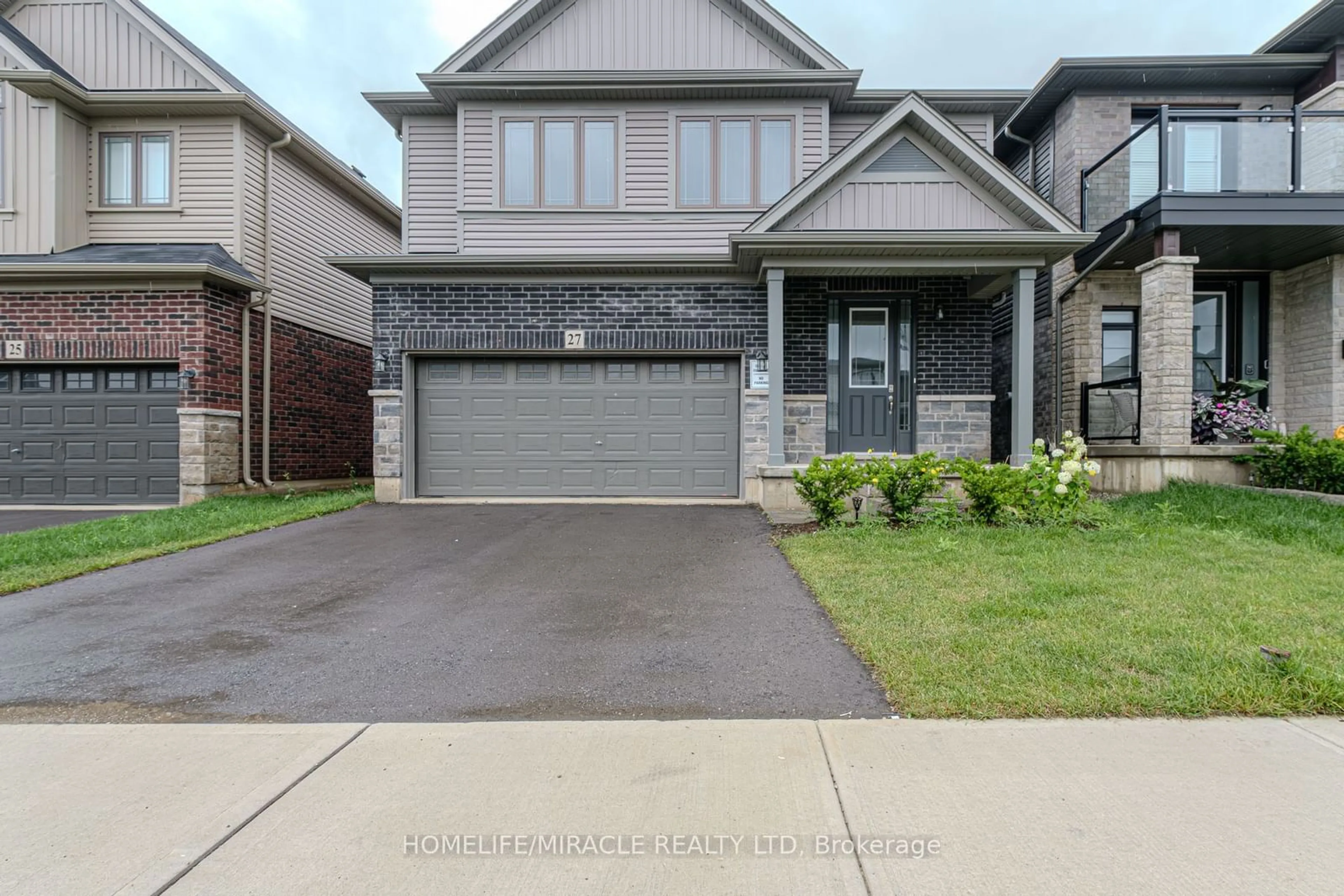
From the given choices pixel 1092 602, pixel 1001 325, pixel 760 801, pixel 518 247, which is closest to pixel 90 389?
pixel 518 247

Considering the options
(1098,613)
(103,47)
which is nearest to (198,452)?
(103,47)

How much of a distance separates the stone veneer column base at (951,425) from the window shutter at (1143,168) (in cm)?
384

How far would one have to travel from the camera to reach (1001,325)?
42.8ft

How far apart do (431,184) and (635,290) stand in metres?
4.08

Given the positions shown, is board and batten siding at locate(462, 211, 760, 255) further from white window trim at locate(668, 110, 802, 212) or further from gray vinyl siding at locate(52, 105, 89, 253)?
gray vinyl siding at locate(52, 105, 89, 253)

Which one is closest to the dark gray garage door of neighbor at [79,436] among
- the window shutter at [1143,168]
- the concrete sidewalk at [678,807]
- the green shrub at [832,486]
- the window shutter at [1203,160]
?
the concrete sidewalk at [678,807]

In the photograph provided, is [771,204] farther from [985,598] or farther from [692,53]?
[985,598]

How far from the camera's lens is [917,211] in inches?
374

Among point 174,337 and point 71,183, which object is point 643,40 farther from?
point 71,183

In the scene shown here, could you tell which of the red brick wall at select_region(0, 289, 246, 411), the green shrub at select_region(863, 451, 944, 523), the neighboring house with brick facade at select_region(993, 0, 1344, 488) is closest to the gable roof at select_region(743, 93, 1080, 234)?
the neighboring house with brick facade at select_region(993, 0, 1344, 488)

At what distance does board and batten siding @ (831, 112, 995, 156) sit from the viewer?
11.9m

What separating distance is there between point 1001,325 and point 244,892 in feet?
45.0

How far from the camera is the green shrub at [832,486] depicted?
7742 millimetres

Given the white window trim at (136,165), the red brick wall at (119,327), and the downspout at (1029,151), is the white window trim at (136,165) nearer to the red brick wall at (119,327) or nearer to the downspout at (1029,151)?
the red brick wall at (119,327)
